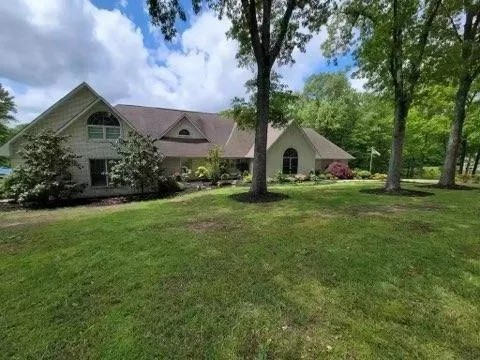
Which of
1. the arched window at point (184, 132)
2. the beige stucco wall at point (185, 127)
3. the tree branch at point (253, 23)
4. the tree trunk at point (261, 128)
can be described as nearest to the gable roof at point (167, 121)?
the beige stucco wall at point (185, 127)

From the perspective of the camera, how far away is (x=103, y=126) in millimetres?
17859

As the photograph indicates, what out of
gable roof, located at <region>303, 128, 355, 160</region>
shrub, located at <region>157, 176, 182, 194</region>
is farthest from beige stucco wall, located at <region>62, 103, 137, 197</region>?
gable roof, located at <region>303, 128, 355, 160</region>

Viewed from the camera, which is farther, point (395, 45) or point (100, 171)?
point (100, 171)

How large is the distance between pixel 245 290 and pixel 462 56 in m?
15.8

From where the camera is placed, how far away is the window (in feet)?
58.2

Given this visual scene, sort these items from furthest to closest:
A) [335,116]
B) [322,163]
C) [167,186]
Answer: [335,116]
[322,163]
[167,186]

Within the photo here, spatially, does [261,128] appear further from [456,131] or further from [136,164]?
[456,131]

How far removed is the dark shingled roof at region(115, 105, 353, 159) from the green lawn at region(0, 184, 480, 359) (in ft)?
53.3

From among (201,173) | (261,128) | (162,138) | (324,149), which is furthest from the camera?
(324,149)

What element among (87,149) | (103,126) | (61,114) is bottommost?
(87,149)

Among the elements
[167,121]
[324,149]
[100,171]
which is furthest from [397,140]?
[167,121]

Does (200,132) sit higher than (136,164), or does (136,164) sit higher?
(200,132)

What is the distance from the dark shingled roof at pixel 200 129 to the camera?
79.0ft

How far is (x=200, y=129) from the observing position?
88.3 feet
